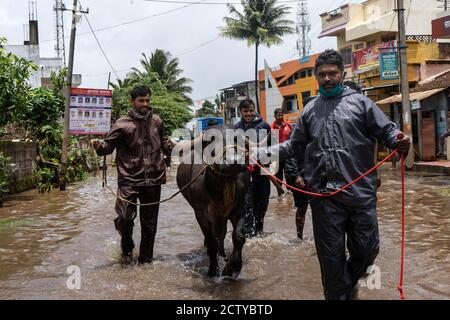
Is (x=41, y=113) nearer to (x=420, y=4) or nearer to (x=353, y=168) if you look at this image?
(x=353, y=168)

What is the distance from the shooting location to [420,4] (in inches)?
1027

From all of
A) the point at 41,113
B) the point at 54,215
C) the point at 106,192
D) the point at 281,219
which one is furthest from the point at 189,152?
the point at 41,113

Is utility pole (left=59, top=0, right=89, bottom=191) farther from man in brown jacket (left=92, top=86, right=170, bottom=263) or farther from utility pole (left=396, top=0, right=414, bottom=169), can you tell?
utility pole (left=396, top=0, right=414, bottom=169)

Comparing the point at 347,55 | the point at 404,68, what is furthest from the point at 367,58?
the point at 404,68

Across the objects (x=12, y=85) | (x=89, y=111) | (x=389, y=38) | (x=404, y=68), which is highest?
(x=389, y=38)

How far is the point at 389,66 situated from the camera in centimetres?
1966

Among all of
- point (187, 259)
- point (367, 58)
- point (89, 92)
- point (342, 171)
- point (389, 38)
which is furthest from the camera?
point (389, 38)

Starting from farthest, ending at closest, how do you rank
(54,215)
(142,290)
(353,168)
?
(54,215) → (142,290) → (353,168)

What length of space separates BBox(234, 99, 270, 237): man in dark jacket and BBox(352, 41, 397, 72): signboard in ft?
59.3

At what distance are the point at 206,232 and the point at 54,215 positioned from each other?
5.54 m

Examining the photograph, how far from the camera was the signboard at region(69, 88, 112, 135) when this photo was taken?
48.8 feet

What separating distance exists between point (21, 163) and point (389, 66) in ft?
45.3

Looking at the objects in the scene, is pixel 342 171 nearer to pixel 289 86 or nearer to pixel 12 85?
pixel 12 85
